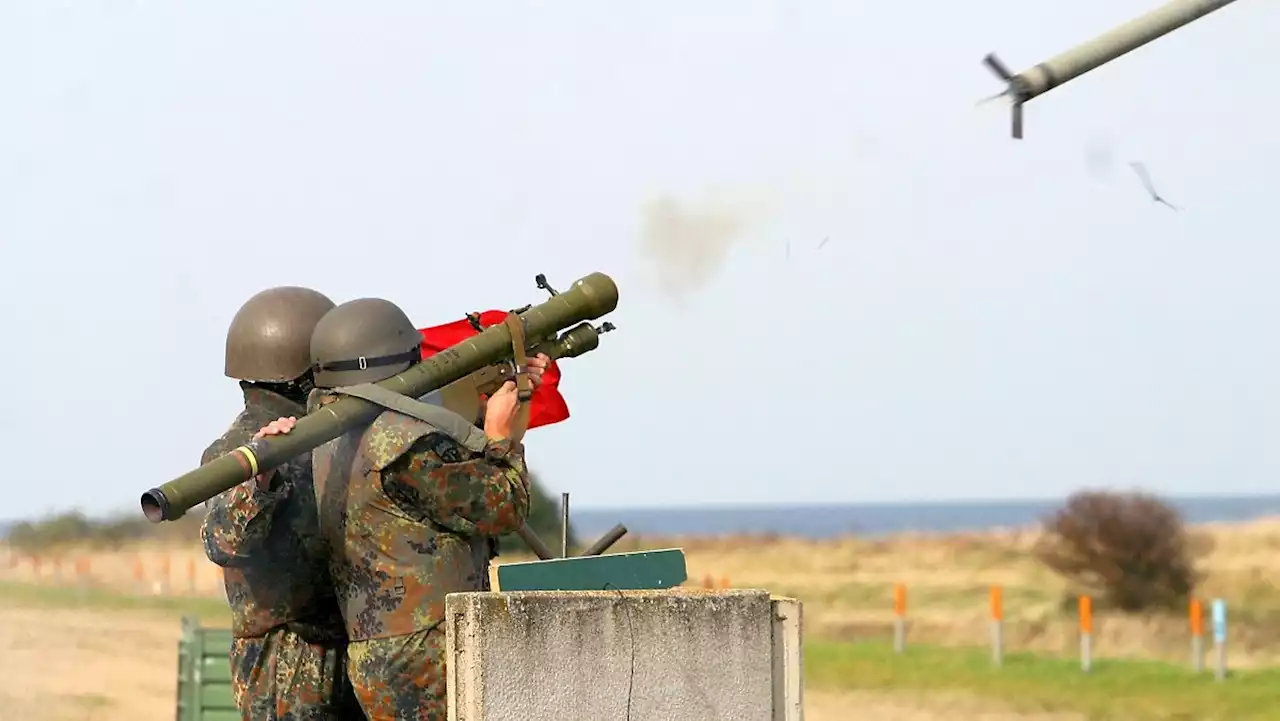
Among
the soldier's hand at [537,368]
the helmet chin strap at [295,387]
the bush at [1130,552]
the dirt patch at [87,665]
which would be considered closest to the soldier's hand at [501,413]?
the soldier's hand at [537,368]

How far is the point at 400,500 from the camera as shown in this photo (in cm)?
650

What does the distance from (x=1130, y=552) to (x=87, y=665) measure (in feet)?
44.5

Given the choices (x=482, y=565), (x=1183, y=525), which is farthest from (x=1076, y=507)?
(x=482, y=565)

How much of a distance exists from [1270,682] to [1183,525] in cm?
1057

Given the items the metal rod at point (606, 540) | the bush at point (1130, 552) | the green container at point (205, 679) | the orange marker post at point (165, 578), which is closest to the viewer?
the metal rod at point (606, 540)

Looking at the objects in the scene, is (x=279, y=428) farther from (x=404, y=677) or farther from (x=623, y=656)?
(x=623, y=656)

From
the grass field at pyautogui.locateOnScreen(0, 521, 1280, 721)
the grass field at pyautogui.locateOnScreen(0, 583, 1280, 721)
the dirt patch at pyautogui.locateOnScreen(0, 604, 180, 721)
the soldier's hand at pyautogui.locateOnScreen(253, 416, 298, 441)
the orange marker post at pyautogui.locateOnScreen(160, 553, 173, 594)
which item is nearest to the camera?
the soldier's hand at pyautogui.locateOnScreen(253, 416, 298, 441)

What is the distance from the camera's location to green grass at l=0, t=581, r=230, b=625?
105 feet

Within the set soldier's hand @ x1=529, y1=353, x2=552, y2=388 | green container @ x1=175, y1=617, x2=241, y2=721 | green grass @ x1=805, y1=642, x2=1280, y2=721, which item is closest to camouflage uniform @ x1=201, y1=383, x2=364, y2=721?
soldier's hand @ x1=529, y1=353, x2=552, y2=388

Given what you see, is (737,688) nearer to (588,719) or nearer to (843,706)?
(588,719)

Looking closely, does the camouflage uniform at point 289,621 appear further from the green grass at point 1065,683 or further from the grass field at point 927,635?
the green grass at point 1065,683

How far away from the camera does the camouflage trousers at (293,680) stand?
6898 millimetres

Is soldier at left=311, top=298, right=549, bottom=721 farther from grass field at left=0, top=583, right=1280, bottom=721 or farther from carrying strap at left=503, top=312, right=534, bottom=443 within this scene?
grass field at left=0, top=583, right=1280, bottom=721

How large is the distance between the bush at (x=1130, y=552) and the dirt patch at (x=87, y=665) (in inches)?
475
